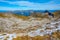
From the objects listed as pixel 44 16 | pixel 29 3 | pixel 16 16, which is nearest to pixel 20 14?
pixel 16 16

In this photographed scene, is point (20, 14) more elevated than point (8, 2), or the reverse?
point (8, 2)

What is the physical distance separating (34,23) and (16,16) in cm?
38

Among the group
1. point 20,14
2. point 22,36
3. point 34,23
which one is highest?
point 20,14

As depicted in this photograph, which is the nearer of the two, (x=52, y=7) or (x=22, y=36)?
(x=22, y=36)

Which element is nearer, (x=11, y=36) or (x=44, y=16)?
(x=11, y=36)

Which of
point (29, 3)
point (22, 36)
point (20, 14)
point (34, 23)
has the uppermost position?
point (29, 3)

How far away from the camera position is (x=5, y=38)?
3004mm

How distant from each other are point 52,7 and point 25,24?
25.7 inches

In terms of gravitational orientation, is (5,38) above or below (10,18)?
below

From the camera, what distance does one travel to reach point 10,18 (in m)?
3.09

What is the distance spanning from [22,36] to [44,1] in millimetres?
824

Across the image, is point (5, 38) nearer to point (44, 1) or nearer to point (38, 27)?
point (38, 27)

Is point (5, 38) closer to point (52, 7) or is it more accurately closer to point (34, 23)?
point (34, 23)

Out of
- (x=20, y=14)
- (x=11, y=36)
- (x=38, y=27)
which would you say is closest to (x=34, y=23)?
(x=38, y=27)
